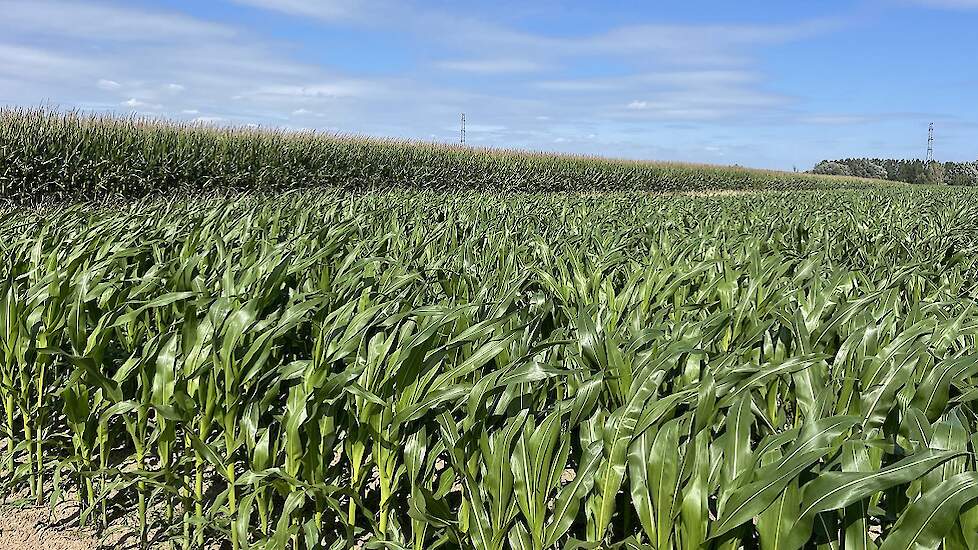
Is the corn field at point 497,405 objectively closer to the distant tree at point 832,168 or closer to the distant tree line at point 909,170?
the distant tree line at point 909,170

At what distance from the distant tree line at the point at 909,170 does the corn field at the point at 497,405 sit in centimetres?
6602

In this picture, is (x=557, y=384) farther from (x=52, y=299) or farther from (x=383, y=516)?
(x=52, y=299)

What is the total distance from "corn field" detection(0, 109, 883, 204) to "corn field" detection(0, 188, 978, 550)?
1191 cm

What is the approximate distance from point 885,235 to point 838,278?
3.30m

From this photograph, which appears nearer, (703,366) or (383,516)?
(383,516)

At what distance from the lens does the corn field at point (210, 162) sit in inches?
577

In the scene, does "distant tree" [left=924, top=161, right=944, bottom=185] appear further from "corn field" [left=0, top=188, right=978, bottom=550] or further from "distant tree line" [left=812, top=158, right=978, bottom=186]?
"corn field" [left=0, top=188, right=978, bottom=550]

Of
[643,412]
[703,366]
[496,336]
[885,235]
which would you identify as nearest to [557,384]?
[496,336]

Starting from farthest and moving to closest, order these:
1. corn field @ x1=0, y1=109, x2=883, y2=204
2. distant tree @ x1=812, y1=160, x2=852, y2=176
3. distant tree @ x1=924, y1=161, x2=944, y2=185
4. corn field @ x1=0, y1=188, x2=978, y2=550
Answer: distant tree @ x1=812, y1=160, x2=852, y2=176
distant tree @ x1=924, y1=161, x2=944, y2=185
corn field @ x1=0, y1=109, x2=883, y2=204
corn field @ x1=0, y1=188, x2=978, y2=550

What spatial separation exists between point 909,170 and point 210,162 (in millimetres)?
65227

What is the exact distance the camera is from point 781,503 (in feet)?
4.41

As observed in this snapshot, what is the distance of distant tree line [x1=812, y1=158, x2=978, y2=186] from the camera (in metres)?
62.5

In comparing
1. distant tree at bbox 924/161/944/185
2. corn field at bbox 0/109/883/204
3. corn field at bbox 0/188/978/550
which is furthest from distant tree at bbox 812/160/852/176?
corn field at bbox 0/188/978/550

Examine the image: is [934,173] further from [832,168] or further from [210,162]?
[210,162]
